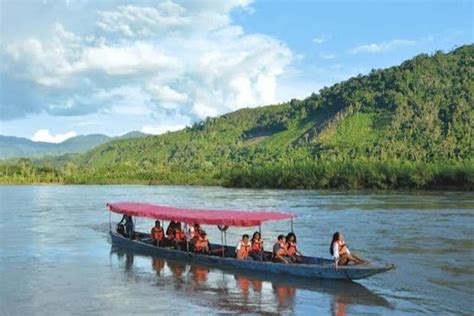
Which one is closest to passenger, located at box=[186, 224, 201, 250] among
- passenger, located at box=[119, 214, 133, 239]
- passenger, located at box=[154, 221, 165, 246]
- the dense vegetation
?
passenger, located at box=[154, 221, 165, 246]

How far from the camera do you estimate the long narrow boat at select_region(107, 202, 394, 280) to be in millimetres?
23531

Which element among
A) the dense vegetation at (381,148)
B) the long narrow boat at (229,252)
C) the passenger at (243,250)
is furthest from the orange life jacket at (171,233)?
the dense vegetation at (381,148)

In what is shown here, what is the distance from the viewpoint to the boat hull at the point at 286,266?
23141mm

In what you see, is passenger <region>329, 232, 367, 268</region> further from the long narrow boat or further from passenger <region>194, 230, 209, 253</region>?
passenger <region>194, 230, 209, 253</region>

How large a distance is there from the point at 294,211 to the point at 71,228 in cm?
2088

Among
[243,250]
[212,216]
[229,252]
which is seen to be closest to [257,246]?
[243,250]

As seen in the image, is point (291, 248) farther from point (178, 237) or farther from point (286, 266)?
point (178, 237)

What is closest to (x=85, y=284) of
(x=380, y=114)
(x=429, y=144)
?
(x=429, y=144)

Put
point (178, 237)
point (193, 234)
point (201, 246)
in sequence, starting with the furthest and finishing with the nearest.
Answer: point (178, 237)
point (193, 234)
point (201, 246)

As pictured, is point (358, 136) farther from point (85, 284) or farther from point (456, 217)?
point (85, 284)

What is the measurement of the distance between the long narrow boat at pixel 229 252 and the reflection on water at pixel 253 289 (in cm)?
36

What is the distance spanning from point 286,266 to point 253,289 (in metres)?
2.05

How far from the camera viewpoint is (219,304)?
21.1 meters

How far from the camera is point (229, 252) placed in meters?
29.2
